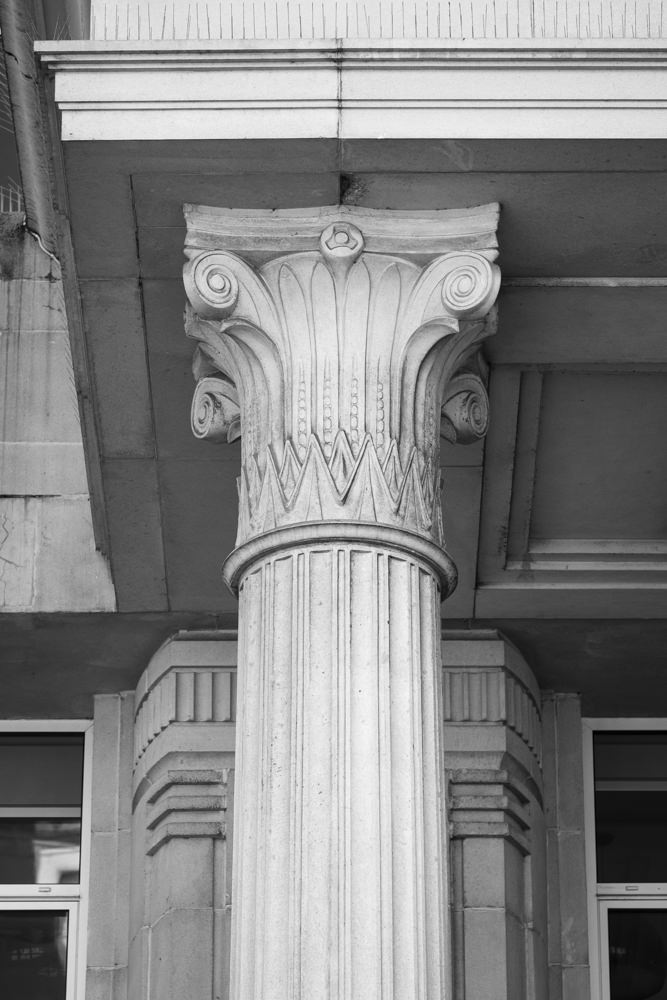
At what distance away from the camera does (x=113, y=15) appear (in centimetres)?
958

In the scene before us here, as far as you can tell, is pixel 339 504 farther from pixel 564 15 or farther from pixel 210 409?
pixel 564 15

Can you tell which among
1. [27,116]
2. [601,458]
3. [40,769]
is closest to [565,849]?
[601,458]

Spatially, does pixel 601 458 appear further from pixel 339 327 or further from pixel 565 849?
pixel 565 849

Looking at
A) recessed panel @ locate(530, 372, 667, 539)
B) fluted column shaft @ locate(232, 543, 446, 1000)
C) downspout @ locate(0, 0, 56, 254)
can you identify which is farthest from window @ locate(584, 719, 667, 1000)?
downspout @ locate(0, 0, 56, 254)

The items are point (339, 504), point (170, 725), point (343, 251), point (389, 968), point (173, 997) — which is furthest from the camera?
point (170, 725)

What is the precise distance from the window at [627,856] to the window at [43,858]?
9.97 feet

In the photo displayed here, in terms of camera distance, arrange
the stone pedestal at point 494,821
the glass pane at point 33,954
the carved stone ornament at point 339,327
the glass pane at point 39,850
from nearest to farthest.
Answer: the carved stone ornament at point 339,327
the stone pedestal at point 494,821
the glass pane at point 33,954
the glass pane at point 39,850

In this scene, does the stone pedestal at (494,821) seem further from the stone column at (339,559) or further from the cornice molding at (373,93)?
the cornice molding at (373,93)

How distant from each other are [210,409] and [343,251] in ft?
3.39

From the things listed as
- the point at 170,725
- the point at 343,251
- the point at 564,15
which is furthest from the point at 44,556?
the point at 564,15

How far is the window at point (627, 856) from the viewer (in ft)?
40.0

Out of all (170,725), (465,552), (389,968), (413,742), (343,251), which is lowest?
(389,968)

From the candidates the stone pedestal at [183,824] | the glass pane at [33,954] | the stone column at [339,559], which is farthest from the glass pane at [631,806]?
the stone column at [339,559]

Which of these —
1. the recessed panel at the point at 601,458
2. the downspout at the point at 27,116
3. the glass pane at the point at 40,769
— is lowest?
the glass pane at the point at 40,769
